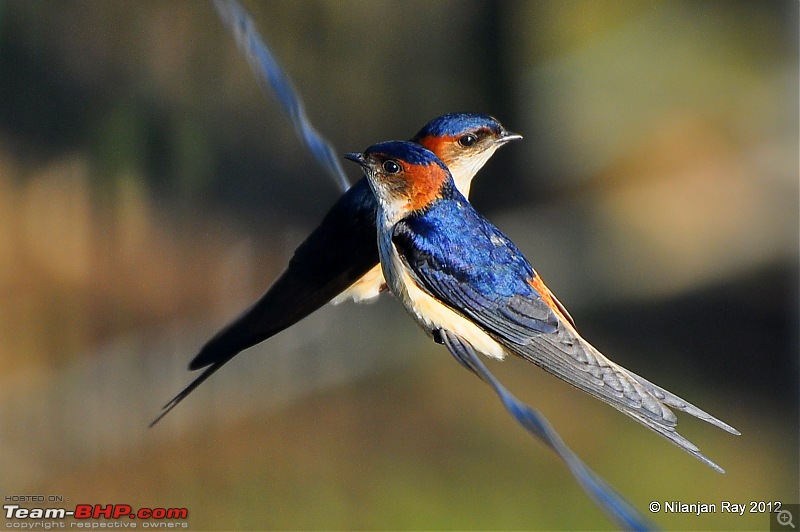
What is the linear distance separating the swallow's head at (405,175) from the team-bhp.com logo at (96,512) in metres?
1.62

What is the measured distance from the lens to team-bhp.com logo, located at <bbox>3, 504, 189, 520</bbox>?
2689 millimetres

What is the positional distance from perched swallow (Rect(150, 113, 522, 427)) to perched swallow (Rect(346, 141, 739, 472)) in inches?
7.2

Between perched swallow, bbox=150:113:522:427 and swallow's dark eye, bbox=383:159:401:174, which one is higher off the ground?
swallow's dark eye, bbox=383:159:401:174

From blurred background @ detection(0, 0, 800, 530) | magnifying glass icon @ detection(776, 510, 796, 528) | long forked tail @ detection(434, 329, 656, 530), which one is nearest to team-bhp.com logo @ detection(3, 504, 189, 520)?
blurred background @ detection(0, 0, 800, 530)

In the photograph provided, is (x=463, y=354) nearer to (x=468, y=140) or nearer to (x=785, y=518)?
(x=468, y=140)

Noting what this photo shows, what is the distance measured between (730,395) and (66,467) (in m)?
→ 2.17

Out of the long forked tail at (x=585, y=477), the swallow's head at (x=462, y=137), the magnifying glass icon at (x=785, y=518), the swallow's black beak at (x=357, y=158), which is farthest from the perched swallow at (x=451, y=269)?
the magnifying glass icon at (x=785, y=518)

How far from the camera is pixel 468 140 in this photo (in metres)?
1.60

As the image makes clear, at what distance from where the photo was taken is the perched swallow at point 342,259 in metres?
1.61

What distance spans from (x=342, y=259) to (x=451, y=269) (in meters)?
0.30

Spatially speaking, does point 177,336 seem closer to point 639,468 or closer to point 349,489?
point 349,489

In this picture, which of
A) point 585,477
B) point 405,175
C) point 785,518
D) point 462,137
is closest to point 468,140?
point 462,137

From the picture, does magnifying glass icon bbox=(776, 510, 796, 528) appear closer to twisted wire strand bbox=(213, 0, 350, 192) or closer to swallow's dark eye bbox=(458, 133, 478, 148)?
swallow's dark eye bbox=(458, 133, 478, 148)

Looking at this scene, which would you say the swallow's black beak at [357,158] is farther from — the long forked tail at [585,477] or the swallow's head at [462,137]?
the long forked tail at [585,477]
